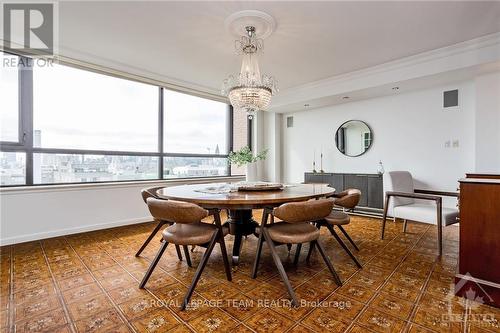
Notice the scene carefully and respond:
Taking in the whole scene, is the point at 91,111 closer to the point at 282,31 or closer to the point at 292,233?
the point at 282,31

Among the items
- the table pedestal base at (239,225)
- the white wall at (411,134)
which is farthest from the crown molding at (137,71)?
the table pedestal base at (239,225)

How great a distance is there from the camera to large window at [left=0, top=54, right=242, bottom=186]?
10.3ft

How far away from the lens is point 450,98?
12.6 feet

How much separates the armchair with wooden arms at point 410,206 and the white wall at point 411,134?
962 millimetres

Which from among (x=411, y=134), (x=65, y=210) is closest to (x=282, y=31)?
(x=411, y=134)

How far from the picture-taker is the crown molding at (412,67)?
119 inches

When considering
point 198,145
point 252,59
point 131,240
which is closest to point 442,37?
point 252,59

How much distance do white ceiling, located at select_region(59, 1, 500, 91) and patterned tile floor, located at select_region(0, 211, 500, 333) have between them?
253 centimetres

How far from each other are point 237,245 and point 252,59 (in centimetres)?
220

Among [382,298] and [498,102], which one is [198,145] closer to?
[382,298]

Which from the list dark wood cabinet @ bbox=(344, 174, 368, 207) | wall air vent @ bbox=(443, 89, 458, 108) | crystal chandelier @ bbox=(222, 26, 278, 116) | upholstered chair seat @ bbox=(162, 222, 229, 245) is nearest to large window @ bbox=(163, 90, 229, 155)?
crystal chandelier @ bbox=(222, 26, 278, 116)

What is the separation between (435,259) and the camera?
8.09ft

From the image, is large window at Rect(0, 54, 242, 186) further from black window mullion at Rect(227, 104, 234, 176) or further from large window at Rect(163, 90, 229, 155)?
black window mullion at Rect(227, 104, 234, 176)

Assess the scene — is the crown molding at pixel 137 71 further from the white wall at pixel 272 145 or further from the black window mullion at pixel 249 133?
the white wall at pixel 272 145
